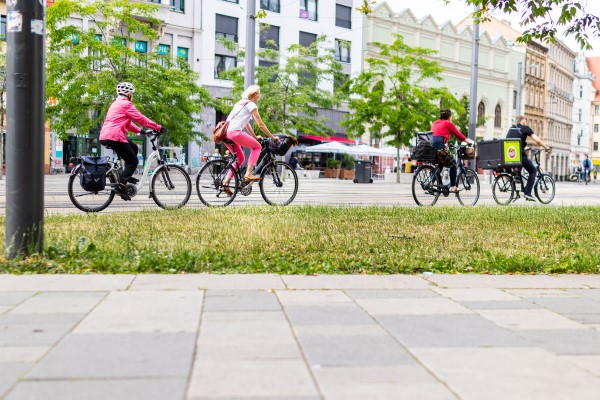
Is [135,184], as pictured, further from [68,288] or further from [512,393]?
[512,393]

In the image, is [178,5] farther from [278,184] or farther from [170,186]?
[170,186]

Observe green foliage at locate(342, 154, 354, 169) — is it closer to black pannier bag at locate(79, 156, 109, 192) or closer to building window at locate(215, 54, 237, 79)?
building window at locate(215, 54, 237, 79)

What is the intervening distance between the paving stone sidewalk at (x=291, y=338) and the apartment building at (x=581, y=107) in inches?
4019

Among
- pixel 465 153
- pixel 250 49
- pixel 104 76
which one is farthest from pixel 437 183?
pixel 104 76

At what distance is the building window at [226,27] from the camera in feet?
154

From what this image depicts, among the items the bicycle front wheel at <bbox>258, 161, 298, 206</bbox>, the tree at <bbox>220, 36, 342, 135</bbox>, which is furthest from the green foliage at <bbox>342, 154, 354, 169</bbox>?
the bicycle front wheel at <bbox>258, 161, 298, 206</bbox>

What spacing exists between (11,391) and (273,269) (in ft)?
9.49

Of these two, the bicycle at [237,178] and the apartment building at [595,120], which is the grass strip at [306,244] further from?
the apartment building at [595,120]

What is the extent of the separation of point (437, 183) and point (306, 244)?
637cm

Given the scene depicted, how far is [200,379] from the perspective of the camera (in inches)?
97.8

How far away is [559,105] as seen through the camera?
89812mm

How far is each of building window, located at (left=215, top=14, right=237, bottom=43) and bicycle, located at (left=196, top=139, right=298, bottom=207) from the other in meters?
37.6

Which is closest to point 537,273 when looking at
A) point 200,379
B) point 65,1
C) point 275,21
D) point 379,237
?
point 379,237

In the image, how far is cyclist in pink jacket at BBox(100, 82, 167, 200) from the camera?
9195mm
